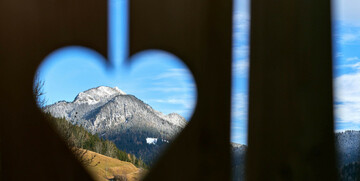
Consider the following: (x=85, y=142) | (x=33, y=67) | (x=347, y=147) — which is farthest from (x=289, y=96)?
(x=33, y=67)

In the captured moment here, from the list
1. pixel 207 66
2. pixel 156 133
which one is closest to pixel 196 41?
pixel 207 66

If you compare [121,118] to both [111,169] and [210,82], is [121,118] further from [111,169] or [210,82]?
[210,82]

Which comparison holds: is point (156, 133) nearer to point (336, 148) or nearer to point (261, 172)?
point (261, 172)

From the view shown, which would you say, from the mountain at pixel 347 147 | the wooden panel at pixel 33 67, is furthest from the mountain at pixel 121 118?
the mountain at pixel 347 147

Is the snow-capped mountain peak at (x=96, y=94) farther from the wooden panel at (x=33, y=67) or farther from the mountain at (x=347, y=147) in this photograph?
the mountain at (x=347, y=147)

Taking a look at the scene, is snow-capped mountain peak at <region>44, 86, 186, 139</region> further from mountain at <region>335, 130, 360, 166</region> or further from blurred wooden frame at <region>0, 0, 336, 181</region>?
mountain at <region>335, 130, 360, 166</region>

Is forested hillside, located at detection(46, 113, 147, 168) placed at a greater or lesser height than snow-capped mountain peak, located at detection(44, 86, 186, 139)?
lesser

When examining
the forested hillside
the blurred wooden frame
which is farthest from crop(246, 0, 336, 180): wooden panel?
→ the forested hillside

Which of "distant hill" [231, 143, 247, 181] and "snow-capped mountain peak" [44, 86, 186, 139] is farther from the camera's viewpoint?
"snow-capped mountain peak" [44, 86, 186, 139]

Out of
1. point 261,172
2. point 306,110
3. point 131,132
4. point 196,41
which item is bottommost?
point 261,172
